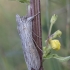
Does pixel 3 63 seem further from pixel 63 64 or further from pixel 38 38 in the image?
pixel 38 38

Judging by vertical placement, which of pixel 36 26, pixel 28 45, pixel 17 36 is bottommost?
pixel 17 36

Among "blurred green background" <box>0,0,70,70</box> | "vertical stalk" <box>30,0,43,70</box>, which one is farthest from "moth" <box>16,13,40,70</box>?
"blurred green background" <box>0,0,70,70</box>

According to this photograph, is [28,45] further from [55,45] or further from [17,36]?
[17,36]

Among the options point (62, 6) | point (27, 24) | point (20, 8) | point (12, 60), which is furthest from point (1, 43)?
point (27, 24)

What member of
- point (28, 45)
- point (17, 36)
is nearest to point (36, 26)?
point (28, 45)

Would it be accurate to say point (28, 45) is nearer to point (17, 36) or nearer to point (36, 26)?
point (36, 26)

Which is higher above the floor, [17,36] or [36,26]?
[36,26]

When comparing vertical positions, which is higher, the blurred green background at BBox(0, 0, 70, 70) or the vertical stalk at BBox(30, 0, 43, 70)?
the vertical stalk at BBox(30, 0, 43, 70)

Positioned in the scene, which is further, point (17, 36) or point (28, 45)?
point (17, 36)

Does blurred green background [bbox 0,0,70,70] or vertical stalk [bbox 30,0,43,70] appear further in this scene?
blurred green background [bbox 0,0,70,70]

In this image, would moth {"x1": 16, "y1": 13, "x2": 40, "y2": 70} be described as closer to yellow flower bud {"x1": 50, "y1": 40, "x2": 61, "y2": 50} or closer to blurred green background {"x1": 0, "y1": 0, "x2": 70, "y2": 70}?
yellow flower bud {"x1": 50, "y1": 40, "x2": 61, "y2": 50}
